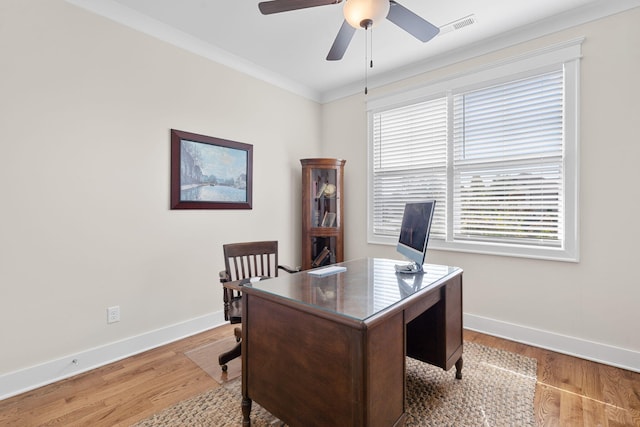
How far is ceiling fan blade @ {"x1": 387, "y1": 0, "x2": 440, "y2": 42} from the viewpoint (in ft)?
5.62

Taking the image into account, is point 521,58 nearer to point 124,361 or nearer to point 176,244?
point 176,244

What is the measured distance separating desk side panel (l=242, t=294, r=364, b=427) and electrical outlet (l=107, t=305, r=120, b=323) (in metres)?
1.43

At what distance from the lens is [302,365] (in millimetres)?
Answer: 1349

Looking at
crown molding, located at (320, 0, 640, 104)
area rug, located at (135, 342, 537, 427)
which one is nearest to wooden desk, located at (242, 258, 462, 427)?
area rug, located at (135, 342, 537, 427)

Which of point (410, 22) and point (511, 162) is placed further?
point (511, 162)

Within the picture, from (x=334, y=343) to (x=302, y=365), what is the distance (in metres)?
0.23

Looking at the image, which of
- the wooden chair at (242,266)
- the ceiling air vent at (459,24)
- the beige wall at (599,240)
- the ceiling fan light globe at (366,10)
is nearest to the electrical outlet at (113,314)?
the wooden chair at (242,266)

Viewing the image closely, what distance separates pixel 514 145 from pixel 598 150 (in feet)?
1.86

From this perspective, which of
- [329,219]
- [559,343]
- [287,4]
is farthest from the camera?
[329,219]

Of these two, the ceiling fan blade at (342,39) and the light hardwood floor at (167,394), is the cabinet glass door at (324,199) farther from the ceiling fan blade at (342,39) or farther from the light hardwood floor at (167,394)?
the light hardwood floor at (167,394)

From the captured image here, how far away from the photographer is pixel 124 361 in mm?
2408

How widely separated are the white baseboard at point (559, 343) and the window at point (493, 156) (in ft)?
2.17

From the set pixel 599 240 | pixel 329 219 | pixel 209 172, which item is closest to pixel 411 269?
pixel 599 240

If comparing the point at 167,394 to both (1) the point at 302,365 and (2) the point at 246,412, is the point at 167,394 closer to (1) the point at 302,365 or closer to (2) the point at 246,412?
(2) the point at 246,412
